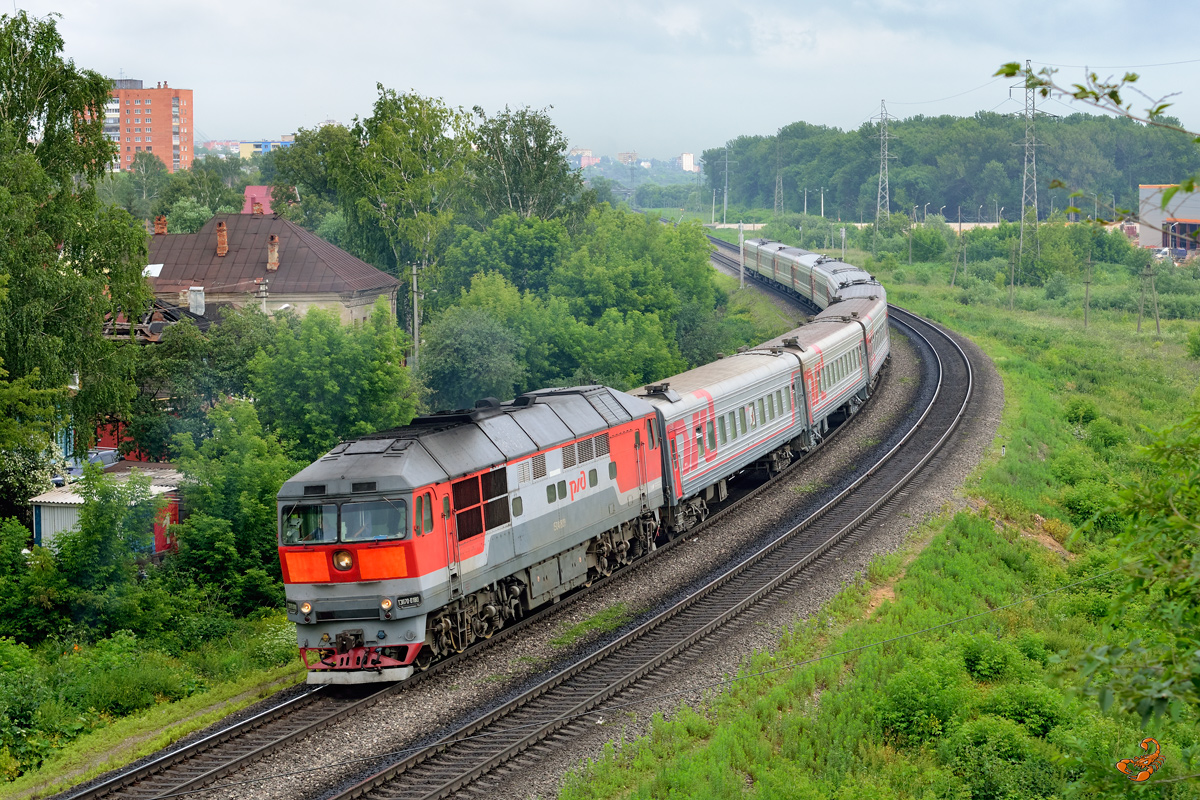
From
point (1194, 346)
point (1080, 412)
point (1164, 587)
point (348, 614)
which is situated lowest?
point (348, 614)

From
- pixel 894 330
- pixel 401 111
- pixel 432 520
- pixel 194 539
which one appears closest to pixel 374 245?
pixel 401 111

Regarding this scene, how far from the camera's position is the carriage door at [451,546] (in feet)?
55.8

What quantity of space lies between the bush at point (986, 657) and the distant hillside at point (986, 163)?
129 metres

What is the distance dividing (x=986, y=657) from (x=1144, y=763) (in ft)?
13.2

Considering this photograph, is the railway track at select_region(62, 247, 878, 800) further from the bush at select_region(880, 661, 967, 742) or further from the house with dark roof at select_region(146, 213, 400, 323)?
the house with dark roof at select_region(146, 213, 400, 323)

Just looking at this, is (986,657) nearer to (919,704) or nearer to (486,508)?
(919,704)

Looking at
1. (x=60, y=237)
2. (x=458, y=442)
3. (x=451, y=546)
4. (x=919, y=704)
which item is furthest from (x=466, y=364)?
(x=919, y=704)

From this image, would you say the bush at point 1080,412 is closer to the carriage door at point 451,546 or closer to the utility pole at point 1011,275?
the carriage door at point 451,546

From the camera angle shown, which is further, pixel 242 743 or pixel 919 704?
pixel 919 704

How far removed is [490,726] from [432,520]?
3.31 metres

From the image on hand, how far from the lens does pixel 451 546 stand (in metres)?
17.1

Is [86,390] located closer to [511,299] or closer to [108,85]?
[108,85]

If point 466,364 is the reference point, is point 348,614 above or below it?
below

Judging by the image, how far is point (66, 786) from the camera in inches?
538
